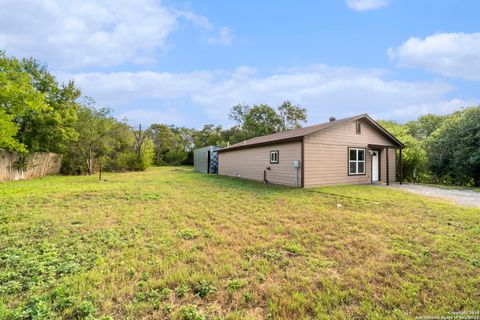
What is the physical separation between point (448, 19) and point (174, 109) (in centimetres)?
2018

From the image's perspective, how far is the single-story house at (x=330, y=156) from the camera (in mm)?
9906

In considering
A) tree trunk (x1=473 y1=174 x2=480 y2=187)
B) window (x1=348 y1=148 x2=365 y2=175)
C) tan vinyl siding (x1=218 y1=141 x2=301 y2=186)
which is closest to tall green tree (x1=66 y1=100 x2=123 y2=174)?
tan vinyl siding (x1=218 y1=141 x2=301 y2=186)

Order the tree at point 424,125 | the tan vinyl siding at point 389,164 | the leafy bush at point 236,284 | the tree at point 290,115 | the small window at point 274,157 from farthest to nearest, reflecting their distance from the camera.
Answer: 1. the tree at point 290,115
2. the tree at point 424,125
3. the tan vinyl siding at point 389,164
4. the small window at point 274,157
5. the leafy bush at point 236,284

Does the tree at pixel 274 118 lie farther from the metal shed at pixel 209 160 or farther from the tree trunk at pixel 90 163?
the tree trunk at pixel 90 163

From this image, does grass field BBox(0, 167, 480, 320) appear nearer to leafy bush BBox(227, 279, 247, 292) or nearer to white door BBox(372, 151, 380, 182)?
leafy bush BBox(227, 279, 247, 292)

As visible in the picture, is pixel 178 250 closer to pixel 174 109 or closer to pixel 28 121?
pixel 28 121

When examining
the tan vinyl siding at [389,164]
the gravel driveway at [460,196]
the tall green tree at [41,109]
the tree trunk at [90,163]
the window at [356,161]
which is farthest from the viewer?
the tree trunk at [90,163]

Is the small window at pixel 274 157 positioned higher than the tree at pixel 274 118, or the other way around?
the tree at pixel 274 118

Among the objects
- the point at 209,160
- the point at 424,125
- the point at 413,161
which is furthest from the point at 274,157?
the point at 424,125

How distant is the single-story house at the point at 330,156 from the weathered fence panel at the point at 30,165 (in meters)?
13.3

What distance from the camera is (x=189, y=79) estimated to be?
1677 centimetres

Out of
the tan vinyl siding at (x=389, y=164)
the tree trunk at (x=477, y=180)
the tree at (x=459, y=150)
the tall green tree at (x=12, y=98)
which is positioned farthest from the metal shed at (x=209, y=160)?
the tree trunk at (x=477, y=180)

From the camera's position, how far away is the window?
1115 centimetres

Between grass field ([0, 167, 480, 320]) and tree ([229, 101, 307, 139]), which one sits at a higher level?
tree ([229, 101, 307, 139])
